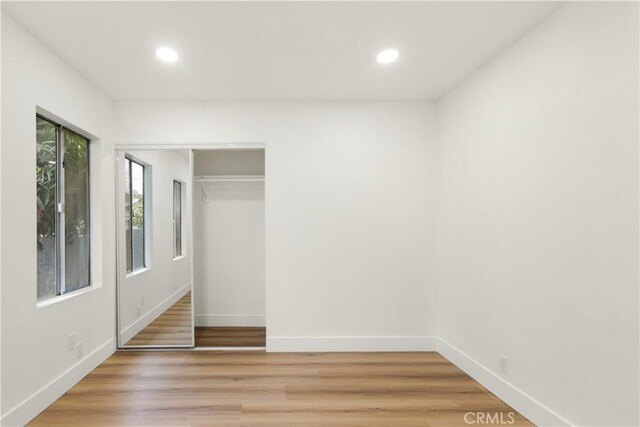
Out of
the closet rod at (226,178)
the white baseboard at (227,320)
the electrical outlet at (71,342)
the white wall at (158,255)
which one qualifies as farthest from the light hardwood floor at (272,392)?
the closet rod at (226,178)

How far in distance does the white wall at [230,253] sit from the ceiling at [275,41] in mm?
1354

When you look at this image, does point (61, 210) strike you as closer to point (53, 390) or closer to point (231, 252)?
point (53, 390)

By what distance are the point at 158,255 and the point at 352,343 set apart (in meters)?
2.26

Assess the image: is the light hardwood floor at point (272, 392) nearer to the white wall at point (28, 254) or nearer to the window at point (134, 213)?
the white wall at point (28, 254)

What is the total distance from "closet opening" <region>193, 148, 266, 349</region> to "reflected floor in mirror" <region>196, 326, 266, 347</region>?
6cm

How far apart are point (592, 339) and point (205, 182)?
386 centimetres

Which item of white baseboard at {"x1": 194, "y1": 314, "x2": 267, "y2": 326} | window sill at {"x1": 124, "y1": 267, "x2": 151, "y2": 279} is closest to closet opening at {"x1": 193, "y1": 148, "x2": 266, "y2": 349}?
white baseboard at {"x1": 194, "y1": 314, "x2": 267, "y2": 326}

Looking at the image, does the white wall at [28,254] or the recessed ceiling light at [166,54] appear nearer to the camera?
the white wall at [28,254]

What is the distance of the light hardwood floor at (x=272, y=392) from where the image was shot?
94.1 inches

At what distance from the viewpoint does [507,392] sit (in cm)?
259

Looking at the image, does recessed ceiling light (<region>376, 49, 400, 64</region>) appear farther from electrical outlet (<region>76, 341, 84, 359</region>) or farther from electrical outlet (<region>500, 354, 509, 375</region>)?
electrical outlet (<region>76, 341, 84, 359</region>)

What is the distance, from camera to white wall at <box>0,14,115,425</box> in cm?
218

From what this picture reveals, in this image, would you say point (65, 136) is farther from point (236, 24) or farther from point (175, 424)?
point (175, 424)

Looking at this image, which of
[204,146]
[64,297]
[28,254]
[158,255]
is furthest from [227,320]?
[28,254]
